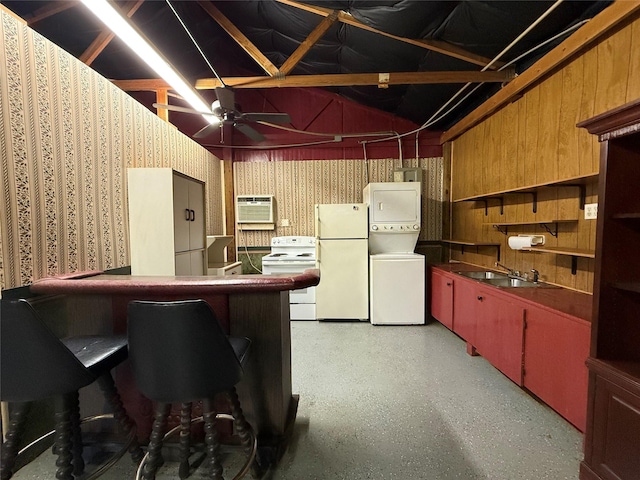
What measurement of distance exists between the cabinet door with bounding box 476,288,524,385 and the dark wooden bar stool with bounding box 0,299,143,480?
2.59 metres

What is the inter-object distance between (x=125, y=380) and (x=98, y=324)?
14.5 inches

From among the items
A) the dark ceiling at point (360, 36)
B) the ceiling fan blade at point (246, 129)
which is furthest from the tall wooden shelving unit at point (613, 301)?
the ceiling fan blade at point (246, 129)

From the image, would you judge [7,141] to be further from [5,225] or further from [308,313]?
[308,313]

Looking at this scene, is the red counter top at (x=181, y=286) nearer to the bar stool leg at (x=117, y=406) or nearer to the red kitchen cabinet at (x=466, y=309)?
the bar stool leg at (x=117, y=406)

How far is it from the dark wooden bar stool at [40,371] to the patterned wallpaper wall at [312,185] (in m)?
3.42

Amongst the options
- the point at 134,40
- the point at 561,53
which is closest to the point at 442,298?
the point at 561,53

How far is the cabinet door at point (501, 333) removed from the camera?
80.7 inches

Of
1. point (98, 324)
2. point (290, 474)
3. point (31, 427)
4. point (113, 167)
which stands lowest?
point (290, 474)

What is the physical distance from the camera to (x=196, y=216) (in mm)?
2836

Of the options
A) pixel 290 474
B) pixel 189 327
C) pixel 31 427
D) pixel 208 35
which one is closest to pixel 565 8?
pixel 189 327

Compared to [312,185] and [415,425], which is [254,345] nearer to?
[415,425]

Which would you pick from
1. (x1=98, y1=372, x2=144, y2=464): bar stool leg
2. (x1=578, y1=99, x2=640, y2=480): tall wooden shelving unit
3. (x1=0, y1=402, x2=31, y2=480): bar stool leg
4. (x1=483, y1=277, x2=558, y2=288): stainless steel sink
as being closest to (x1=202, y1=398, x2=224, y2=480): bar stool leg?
(x1=98, y1=372, x2=144, y2=464): bar stool leg

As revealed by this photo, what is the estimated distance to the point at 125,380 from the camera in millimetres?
1581

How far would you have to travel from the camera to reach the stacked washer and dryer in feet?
11.6
